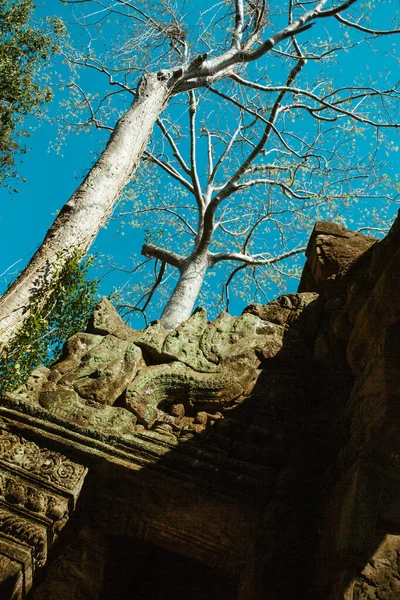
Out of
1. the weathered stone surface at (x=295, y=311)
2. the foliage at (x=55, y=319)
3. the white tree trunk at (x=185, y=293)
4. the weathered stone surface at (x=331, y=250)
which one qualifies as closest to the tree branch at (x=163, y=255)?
the white tree trunk at (x=185, y=293)

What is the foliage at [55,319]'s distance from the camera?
4.29 m

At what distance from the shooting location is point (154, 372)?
3381mm

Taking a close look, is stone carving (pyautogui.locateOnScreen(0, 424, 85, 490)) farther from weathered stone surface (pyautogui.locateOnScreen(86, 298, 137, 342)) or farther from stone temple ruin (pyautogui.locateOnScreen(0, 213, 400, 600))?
weathered stone surface (pyautogui.locateOnScreen(86, 298, 137, 342))

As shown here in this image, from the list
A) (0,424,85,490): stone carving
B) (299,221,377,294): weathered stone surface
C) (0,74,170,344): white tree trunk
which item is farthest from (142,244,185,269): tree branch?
(0,424,85,490): stone carving

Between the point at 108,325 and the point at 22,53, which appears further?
the point at 22,53

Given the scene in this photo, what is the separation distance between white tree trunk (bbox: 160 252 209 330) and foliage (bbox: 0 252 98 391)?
2.81 metres

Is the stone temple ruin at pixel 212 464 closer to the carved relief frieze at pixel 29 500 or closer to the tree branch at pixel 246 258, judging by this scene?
the carved relief frieze at pixel 29 500

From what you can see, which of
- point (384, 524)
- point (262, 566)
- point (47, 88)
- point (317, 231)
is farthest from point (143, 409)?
point (47, 88)

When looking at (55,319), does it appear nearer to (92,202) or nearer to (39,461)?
(92,202)

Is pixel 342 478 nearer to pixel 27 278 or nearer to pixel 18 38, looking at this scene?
pixel 27 278

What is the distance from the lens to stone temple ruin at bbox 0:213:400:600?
240 cm

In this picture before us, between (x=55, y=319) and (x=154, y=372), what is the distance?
1.95 metres

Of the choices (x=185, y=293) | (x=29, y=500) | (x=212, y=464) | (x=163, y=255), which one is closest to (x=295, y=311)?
(x=212, y=464)

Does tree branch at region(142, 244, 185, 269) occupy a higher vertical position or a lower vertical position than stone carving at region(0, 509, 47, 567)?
higher
